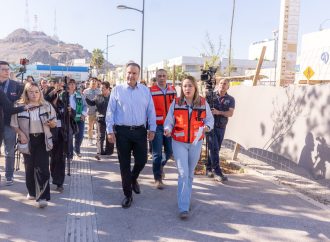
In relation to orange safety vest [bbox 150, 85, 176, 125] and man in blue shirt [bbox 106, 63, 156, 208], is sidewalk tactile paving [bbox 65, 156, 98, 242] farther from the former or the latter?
orange safety vest [bbox 150, 85, 176, 125]

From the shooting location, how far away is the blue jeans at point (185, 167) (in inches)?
186

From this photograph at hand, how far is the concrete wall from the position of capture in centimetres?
565

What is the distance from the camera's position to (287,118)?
6.59m

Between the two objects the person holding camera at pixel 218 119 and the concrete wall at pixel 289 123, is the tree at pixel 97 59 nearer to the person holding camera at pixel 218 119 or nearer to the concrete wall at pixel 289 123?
the concrete wall at pixel 289 123

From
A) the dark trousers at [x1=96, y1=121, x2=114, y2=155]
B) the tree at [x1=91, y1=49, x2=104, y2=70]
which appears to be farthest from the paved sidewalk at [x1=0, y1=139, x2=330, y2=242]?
the tree at [x1=91, y1=49, x2=104, y2=70]

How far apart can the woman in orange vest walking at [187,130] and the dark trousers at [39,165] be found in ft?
5.71

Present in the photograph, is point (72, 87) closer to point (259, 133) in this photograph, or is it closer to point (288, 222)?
point (259, 133)

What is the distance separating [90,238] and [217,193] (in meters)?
2.42

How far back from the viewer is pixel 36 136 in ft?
16.6

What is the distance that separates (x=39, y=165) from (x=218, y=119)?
3195mm

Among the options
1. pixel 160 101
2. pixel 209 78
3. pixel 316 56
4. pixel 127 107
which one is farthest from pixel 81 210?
pixel 316 56

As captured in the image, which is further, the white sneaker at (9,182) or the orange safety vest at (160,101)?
the orange safety vest at (160,101)

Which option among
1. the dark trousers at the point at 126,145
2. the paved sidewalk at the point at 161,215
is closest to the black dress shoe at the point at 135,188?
the paved sidewalk at the point at 161,215

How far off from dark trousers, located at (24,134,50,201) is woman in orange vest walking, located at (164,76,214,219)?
5.71 ft
